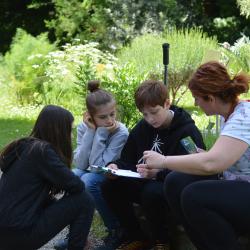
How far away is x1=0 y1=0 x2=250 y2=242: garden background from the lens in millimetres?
7699

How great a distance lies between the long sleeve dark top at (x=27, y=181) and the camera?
339 cm

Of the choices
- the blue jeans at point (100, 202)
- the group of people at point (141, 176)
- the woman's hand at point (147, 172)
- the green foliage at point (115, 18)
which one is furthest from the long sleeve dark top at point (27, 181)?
the green foliage at point (115, 18)

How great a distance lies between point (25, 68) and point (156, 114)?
315 inches

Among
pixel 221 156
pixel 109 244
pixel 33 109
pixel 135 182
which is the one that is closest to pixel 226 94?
pixel 221 156

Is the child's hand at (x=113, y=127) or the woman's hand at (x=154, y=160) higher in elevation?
the woman's hand at (x=154, y=160)

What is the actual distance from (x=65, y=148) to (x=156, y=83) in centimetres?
73

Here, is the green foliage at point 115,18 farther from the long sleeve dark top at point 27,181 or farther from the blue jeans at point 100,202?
the long sleeve dark top at point 27,181

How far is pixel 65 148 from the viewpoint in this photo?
357 cm

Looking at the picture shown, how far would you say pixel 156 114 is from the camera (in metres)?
3.82

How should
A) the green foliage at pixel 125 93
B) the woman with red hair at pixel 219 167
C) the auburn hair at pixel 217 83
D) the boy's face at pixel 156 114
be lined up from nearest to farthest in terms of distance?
the woman with red hair at pixel 219 167 → the auburn hair at pixel 217 83 → the boy's face at pixel 156 114 → the green foliage at pixel 125 93

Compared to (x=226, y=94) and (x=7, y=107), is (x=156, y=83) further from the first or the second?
(x=7, y=107)

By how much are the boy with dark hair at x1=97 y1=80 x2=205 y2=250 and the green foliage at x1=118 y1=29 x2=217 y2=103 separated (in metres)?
6.41

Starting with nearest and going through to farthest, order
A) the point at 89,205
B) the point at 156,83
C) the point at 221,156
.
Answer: the point at 221,156 < the point at 89,205 < the point at 156,83

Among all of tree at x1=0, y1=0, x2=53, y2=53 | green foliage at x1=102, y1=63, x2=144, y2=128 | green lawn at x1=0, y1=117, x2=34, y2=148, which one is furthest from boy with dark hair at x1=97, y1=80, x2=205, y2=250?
tree at x1=0, y1=0, x2=53, y2=53
